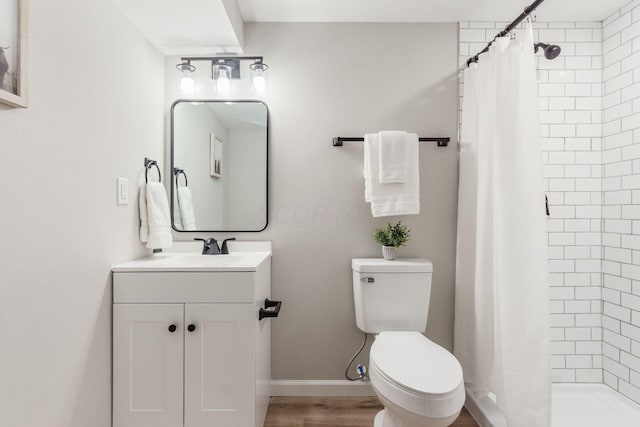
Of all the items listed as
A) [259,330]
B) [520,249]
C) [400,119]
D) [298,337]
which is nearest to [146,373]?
[259,330]

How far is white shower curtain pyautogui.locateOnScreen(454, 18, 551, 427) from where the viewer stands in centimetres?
141

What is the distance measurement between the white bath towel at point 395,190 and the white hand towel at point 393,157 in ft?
0.09

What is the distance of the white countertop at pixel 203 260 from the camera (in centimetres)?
140

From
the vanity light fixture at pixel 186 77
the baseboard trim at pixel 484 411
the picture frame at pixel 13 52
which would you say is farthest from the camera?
the vanity light fixture at pixel 186 77

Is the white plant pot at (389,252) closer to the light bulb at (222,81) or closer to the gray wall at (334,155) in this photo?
the gray wall at (334,155)

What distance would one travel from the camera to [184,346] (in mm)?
1396

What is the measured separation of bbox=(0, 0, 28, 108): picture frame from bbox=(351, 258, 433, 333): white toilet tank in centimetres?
148

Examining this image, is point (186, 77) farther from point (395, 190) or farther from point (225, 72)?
point (395, 190)

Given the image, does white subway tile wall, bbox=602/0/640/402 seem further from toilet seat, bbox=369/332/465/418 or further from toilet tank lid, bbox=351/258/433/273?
toilet seat, bbox=369/332/465/418

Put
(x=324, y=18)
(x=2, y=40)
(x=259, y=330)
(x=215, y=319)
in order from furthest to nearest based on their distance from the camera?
1. (x=324, y=18)
2. (x=259, y=330)
3. (x=215, y=319)
4. (x=2, y=40)

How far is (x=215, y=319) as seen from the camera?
1.40 metres

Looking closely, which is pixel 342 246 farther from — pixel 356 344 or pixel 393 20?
pixel 393 20

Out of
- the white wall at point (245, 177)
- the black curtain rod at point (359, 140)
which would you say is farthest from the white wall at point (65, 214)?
the black curtain rod at point (359, 140)

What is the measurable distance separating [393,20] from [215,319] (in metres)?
1.88
